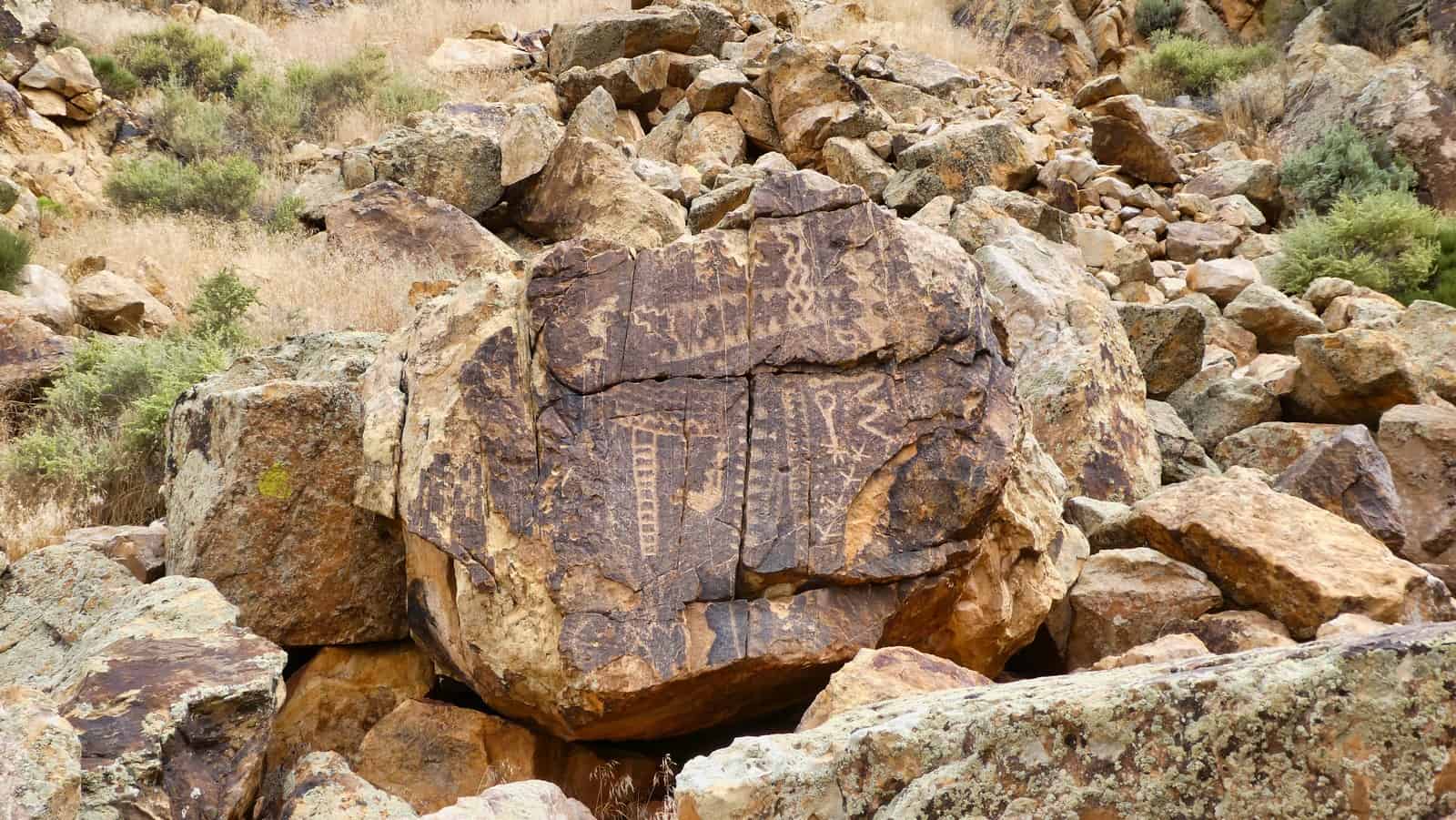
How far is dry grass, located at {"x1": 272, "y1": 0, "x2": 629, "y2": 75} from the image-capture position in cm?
1320

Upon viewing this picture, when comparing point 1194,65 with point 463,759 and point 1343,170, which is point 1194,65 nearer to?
point 1343,170

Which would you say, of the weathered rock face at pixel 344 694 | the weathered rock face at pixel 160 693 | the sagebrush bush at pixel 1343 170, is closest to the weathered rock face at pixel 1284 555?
the weathered rock face at pixel 344 694

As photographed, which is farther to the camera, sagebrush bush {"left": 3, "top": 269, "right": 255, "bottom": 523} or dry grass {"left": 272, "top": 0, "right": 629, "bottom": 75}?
dry grass {"left": 272, "top": 0, "right": 629, "bottom": 75}

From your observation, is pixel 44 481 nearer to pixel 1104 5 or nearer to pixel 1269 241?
pixel 1269 241

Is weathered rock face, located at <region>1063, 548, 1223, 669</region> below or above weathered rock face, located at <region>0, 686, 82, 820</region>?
below

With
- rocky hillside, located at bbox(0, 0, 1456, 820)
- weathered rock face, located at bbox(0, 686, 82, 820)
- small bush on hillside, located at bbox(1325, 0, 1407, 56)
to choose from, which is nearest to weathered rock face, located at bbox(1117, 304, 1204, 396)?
rocky hillside, located at bbox(0, 0, 1456, 820)

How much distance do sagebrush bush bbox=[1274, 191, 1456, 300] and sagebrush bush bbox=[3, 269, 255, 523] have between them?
7.95 m

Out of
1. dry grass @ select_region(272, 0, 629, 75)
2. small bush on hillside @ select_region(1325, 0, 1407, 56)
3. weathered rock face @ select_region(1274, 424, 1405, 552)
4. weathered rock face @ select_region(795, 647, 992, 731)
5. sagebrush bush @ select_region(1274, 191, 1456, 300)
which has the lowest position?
sagebrush bush @ select_region(1274, 191, 1456, 300)

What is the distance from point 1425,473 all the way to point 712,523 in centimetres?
348

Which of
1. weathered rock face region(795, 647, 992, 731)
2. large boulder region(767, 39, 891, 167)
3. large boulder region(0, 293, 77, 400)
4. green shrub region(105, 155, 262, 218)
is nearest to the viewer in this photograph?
weathered rock face region(795, 647, 992, 731)

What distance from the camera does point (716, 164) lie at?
9.75 metres

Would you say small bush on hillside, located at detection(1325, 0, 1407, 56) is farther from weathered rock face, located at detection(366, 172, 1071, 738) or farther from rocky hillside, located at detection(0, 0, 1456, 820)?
weathered rock face, located at detection(366, 172, 1071, 738)

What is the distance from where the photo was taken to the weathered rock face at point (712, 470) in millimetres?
3307

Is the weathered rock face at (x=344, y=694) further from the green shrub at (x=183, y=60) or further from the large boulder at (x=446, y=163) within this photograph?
the green shrub at (x=183, y=60)
